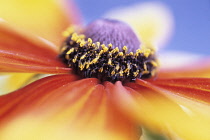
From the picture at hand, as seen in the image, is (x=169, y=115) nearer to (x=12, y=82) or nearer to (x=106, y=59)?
(x=106, y=59)

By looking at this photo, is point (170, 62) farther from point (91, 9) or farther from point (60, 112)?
point (60, 112)

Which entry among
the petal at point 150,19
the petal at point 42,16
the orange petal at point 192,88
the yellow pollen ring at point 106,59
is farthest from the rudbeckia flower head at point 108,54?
the petal at point 150,19

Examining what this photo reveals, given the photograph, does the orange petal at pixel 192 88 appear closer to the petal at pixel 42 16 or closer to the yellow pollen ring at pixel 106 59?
the yellow pollen ring at pixel 106 59

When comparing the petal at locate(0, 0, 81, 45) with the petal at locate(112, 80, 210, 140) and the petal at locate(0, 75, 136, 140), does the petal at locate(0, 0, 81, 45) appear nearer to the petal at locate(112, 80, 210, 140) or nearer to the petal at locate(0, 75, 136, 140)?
the petal at locate(0, 75, 136, 140)

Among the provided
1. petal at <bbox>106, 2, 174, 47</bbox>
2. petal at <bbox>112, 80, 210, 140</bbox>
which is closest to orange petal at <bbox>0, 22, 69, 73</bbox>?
petal at <bbox>112, 80, 210, 140</bbox>

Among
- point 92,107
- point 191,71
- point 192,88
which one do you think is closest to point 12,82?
point 92,107

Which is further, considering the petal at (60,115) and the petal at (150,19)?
the petal at (150,19)
